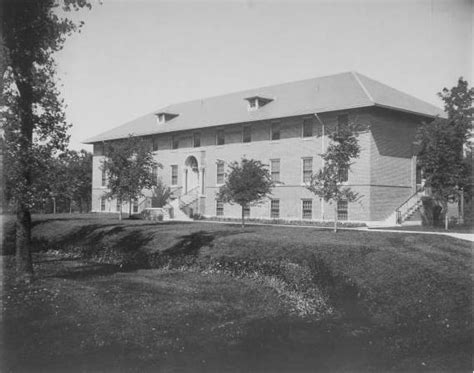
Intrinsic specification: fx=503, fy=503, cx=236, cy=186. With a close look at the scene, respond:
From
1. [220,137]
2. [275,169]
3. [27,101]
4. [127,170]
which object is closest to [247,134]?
[220,137]

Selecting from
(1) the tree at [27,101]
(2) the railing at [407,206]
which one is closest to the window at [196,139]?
(2) the railing at [407,206]

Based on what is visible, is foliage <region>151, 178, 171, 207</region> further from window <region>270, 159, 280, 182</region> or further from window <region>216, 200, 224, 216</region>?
window <region>270, 159, 280, 182</region>

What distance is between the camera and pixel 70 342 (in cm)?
821

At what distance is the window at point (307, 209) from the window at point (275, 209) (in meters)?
2.16

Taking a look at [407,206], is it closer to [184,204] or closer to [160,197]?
[184,204]

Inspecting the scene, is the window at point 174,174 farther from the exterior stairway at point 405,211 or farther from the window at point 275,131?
the exterior stairway at point 405,211

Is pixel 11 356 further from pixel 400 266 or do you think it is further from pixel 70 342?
pixel 400 266

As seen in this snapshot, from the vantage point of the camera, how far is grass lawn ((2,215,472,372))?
796cm

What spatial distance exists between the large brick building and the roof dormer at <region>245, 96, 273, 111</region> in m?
0.07

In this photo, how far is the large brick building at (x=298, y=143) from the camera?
30.1m

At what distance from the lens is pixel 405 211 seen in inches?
1198

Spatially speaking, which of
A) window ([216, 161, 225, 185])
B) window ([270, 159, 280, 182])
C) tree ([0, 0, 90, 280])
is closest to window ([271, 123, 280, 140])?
window ([270, 159, 280, 182])

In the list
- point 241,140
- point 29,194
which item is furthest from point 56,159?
point 241,140

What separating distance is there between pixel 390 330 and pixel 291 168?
24.8 m
